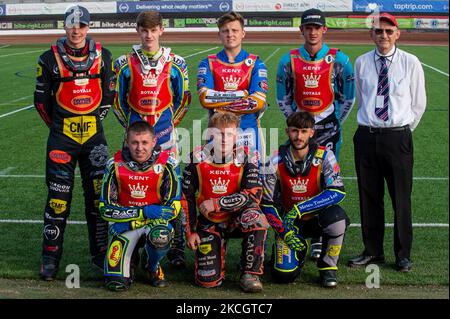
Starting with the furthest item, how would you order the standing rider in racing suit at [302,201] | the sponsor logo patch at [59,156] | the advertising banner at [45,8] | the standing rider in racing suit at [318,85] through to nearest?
1. the advertising banner at [45,8]
2. the standing rider in racing suit at [318,85]
3. the sponsor logo patch at [59,156]
4. the standing rider in racing suit at [302,201]

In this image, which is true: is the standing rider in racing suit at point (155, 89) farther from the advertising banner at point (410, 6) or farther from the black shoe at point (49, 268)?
the advertising banner at point (410, 6)

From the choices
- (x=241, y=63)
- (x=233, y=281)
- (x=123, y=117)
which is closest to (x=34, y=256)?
(x=123, y=117)

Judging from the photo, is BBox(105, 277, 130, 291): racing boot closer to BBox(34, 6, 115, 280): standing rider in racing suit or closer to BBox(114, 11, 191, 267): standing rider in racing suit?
BBox(34, 6, 115, 280): standing rider in racing suit

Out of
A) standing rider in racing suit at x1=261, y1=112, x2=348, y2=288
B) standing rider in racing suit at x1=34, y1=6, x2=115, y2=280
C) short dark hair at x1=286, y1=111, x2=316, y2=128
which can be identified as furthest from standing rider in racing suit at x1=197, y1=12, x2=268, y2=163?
standing rider in racing suit at x1=34, y1=6, x2=115, y2=280

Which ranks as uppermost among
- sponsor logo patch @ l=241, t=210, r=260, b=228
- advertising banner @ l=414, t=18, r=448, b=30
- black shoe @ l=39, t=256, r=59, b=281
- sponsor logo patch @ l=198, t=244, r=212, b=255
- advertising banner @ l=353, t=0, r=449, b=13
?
advertising banner @ l=353, t=0, r=449, b=13

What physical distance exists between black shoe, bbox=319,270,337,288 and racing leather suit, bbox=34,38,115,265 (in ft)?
6.29

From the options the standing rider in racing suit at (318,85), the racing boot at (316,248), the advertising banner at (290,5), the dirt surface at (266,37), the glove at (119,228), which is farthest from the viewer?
the advertising banner at (290,5)

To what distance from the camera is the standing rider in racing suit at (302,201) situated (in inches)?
212

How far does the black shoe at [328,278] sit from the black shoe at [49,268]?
82.6 inches

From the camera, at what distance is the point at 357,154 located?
579 centimetres

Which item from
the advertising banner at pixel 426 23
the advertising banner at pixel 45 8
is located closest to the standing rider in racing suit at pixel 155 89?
the advertising banner at pixel 426 23

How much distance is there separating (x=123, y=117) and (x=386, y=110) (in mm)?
2188

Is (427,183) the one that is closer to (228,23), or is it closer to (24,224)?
(228,23)

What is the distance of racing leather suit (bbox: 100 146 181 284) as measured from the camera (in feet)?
17.2
